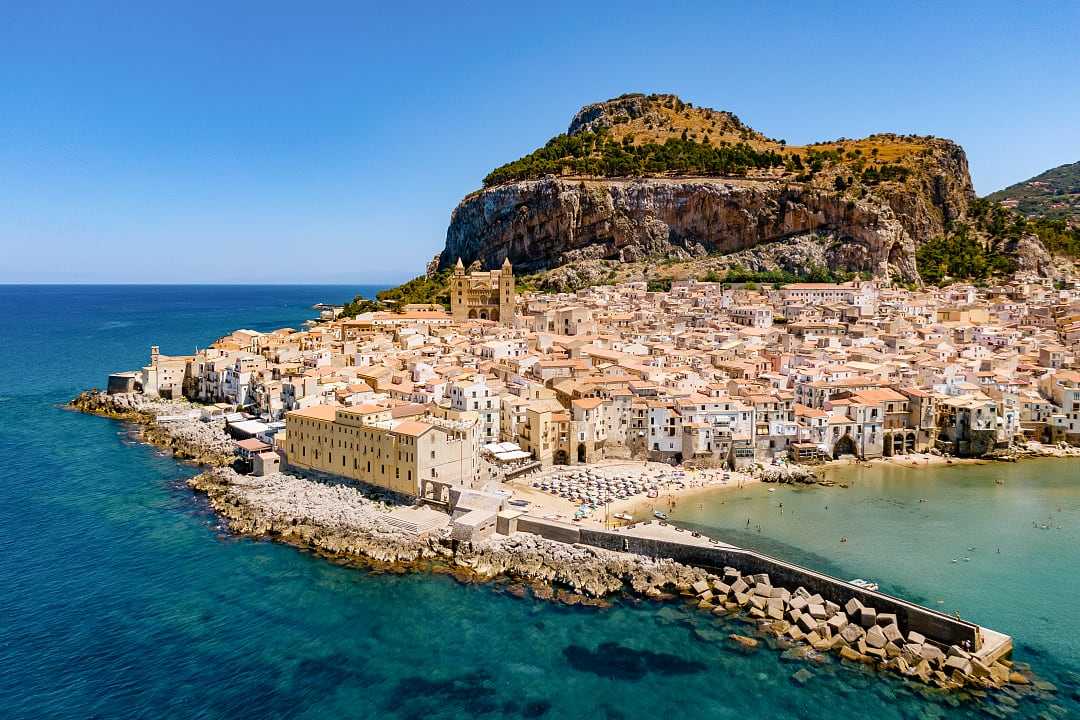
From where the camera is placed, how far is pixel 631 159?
91.0 meters

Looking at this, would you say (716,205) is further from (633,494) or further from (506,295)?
(633,494)

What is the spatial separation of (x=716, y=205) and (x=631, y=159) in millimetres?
14329

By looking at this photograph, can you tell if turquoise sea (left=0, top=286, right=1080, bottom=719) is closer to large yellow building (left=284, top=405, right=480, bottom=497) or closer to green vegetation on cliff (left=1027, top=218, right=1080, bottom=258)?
large yellow building (left=284, top=405, right=480, bottom=497)

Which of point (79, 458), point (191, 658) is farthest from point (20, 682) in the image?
point (79, 458)

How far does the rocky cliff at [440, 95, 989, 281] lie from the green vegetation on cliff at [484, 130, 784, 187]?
259mm

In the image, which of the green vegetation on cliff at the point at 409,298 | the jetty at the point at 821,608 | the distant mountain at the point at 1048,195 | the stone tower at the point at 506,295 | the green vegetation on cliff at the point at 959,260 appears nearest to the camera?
the jetty at the point at 821,608

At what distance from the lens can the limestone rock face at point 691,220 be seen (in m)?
78.6

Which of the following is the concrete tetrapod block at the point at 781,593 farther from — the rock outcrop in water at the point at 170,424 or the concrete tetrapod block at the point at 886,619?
the rock outcrop in water at the point at 170,424

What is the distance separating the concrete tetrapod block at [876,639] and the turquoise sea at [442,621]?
3.60 ft

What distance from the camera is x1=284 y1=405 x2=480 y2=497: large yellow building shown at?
87.3 feet

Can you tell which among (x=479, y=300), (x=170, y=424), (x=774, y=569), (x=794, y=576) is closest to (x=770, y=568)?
(x=774, y=569)

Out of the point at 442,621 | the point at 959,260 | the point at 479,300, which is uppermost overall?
the point at 959,260

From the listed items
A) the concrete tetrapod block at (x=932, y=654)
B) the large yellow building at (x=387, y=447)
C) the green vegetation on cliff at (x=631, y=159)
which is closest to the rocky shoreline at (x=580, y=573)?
the concrete tetrapod block at (x=932, y=654)

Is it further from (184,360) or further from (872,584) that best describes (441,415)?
(184,360)
